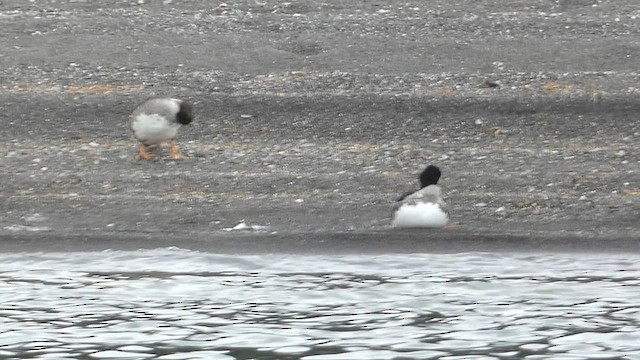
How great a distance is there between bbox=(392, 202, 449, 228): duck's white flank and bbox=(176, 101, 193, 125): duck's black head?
3.67m

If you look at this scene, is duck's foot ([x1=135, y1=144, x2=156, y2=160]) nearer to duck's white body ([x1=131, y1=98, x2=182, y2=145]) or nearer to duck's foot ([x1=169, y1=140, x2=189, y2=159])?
duck's white body ([x1=131, y1=98, x2=182, y2=145])

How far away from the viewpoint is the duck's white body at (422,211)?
543 inches

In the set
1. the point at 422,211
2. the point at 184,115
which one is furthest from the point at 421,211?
the point at 184,115

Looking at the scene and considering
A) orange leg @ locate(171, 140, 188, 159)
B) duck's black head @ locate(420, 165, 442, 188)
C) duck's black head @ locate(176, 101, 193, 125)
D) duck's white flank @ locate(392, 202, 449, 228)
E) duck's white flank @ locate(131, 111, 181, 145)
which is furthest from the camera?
orange leg @ locate(171, 140, 188, 159)

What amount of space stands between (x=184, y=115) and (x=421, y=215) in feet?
12.9

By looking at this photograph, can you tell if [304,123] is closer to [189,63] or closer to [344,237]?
[189,63]

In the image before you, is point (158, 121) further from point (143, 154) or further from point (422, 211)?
point (422, 211)

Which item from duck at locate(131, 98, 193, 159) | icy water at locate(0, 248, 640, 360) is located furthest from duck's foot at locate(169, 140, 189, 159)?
icy water at locate(0, 248, 640, 360)

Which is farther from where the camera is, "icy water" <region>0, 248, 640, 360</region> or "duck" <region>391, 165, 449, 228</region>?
"duck" <region>391, 165, 449, 228</region>

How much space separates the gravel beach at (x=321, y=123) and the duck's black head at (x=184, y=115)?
0.45m

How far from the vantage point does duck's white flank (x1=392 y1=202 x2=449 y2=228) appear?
1378 cm

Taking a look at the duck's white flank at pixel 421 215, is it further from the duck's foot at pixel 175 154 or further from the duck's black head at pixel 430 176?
the duck's foot at pixel 175 154

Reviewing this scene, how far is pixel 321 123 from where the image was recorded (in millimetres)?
18078

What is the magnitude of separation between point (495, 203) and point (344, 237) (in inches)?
77.2
